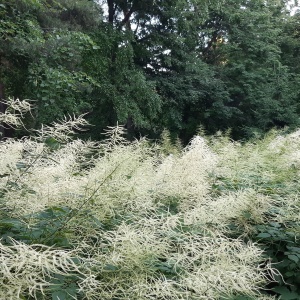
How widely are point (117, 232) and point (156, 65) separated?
12103mm

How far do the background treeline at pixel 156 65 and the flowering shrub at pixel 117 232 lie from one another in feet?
17.8

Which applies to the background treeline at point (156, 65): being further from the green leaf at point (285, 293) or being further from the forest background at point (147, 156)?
the green leaf at point (285, 293)

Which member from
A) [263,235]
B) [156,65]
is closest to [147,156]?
[263,235]

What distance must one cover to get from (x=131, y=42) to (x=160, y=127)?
2793 millimetres

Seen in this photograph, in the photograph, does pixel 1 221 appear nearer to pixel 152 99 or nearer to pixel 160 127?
pixel 152 99

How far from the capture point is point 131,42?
12.0 m

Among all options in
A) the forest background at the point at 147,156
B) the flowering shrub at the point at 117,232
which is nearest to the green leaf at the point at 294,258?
the forest background at the point at 147,156

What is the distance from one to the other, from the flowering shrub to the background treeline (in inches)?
213

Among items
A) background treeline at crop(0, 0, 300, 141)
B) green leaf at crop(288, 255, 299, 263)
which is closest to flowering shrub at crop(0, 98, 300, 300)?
green leaf at crop(288, 255, 299, 263)

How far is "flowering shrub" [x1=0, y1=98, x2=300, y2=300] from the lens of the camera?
124 cm

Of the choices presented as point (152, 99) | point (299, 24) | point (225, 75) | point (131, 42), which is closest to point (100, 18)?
point (131, 42)

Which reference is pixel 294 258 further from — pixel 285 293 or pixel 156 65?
pixel 156 65

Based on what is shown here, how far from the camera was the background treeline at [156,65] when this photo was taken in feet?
25.8

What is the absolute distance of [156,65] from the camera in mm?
13148
